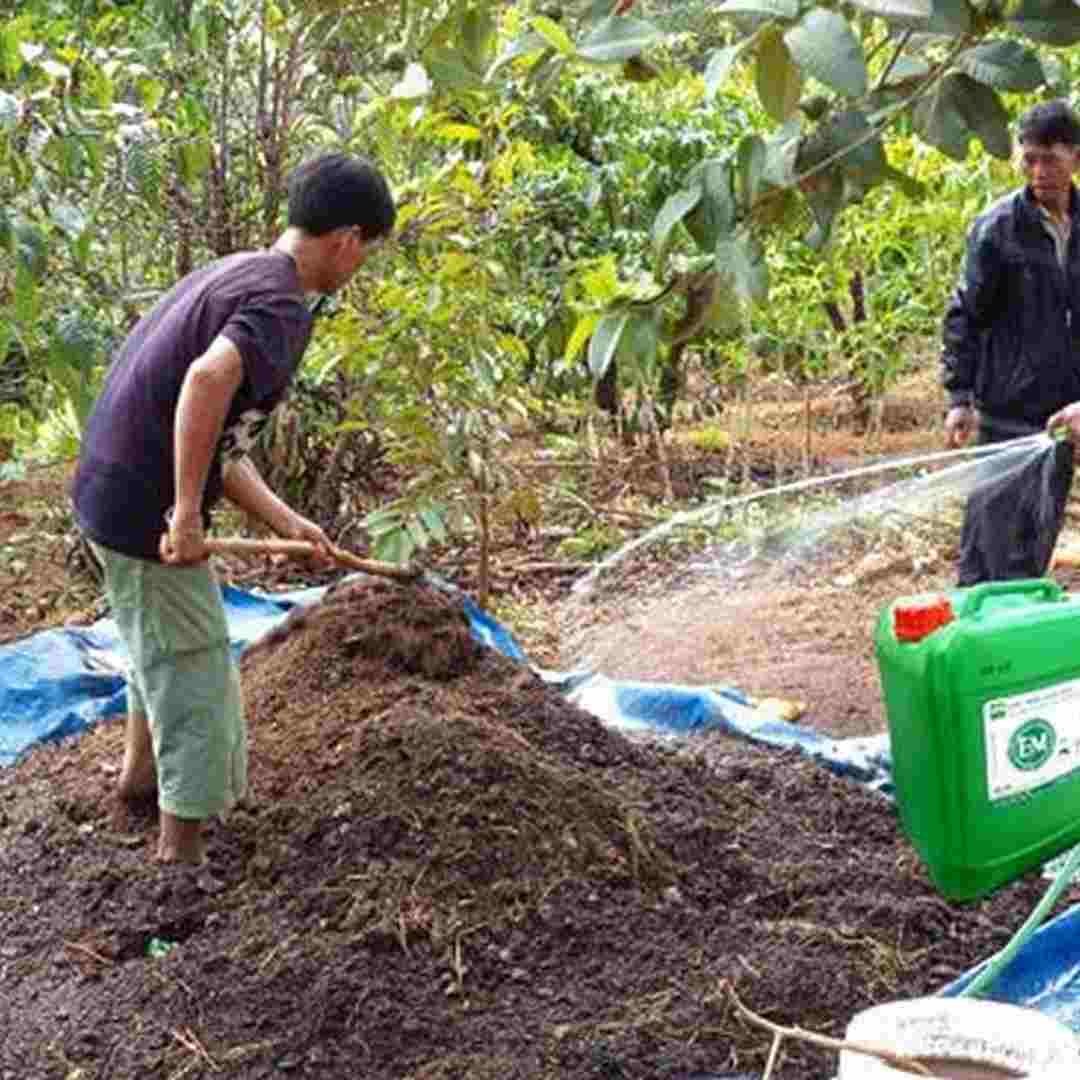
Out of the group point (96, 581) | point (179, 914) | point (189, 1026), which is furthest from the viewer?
point (96, 581)

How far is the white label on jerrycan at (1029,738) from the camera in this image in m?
2.36

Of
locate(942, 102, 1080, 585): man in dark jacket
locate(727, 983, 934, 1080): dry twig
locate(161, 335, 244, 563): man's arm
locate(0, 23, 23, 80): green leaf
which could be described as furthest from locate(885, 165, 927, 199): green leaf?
locate(942, 102, 1080, 585): man in dark jacket

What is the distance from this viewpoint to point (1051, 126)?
470 cm

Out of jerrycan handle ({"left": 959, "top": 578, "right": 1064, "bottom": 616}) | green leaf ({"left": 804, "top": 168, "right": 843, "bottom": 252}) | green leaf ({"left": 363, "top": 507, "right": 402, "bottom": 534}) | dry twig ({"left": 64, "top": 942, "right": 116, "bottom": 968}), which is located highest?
green leaf ({"left": 804, "top": 168, "right": 843, "bottom": 252})

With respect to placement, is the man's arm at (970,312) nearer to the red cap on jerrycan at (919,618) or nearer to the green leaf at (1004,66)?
the red cap on jerrycan at (919,618)

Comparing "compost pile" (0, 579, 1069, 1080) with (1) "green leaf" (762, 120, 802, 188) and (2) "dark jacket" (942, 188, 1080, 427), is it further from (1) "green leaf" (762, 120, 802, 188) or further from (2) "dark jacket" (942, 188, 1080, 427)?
(1) "green leaf" (762, 120, 802, 188)

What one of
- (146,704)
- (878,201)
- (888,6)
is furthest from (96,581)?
(888,6)

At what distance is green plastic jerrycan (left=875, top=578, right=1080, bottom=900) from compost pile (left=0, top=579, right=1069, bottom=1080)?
0.67 metres

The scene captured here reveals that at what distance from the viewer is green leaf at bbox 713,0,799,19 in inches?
67.6

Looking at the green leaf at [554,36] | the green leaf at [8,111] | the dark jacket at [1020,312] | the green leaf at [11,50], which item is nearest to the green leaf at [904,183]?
the green leaf at [554,36]

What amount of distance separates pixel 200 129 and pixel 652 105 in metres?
2.86

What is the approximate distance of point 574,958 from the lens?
11.0 ft

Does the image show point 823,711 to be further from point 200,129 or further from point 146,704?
point 200,129

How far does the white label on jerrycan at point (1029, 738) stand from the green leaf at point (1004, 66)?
0.80m
